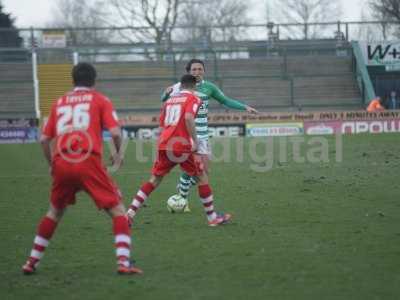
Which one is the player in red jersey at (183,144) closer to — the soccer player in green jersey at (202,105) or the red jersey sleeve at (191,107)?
the red jersey sleeve at (191,107)

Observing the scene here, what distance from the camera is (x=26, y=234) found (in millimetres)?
9789

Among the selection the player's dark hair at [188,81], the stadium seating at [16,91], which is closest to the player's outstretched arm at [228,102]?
the player's dark hair at [188,81]

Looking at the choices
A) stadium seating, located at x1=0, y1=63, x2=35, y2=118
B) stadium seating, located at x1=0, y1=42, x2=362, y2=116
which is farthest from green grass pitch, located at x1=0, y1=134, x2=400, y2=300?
stadium seating, located at x1=0, y1=42, x2=362, y2=116

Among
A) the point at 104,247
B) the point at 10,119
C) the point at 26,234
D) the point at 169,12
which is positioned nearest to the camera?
the point at 104,247

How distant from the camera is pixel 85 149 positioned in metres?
7.18

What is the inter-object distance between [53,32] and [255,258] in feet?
120

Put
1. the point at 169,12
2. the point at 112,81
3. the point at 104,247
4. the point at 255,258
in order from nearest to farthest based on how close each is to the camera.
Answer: the point at 255,258
the point at 104,247
the point at 112,81
the point at 169,12

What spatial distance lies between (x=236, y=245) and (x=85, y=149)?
7.40 feet

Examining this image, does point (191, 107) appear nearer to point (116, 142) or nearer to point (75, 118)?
point (116, 142)

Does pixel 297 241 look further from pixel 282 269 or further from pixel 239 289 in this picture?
pixel 239 289

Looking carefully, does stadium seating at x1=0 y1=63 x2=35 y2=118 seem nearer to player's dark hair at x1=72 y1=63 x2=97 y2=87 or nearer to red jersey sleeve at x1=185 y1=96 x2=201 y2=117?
red jersey sleeve at x1=185 y1=96 x2=201 y2=117

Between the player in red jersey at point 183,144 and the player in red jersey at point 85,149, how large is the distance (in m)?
2.62

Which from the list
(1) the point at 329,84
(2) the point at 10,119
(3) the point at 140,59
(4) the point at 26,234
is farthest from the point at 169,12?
(4) the point at 26,234

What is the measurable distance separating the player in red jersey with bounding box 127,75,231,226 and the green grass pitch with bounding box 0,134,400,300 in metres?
0.36
